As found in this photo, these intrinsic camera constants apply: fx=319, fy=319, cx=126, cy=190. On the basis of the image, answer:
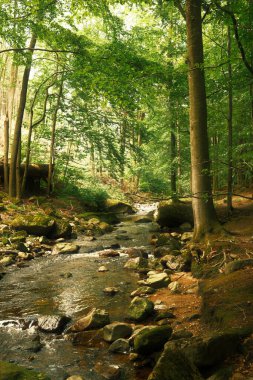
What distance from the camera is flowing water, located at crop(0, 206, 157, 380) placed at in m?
3.92

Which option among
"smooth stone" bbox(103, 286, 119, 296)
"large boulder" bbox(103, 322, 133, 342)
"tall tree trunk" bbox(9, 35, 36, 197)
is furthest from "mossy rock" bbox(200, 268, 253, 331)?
"tall tree trunk" bbox(9, 35, 36, 197)

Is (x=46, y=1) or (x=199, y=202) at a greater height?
(x=46, y=1)

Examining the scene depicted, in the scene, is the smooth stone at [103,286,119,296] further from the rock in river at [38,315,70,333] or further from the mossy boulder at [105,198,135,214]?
the mossy boulder at [105,198,135,214]

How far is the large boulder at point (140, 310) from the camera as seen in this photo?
197 inches

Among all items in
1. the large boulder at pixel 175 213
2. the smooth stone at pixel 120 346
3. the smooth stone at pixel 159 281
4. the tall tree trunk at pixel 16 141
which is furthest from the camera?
the tall tree trunk at pixel 16 141

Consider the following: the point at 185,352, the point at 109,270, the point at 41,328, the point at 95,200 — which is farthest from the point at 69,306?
the point at 95,200

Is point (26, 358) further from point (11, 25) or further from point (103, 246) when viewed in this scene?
point (11, 25)

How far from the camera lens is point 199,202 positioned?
8.37m

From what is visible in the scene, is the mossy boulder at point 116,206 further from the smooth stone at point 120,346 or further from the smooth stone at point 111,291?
the smooth stone at point 120,346

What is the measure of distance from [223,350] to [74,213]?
13854mm

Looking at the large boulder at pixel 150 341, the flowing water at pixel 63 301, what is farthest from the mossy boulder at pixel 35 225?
the large boulder at pixel 150 341

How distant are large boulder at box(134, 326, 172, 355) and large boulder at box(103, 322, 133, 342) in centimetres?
49

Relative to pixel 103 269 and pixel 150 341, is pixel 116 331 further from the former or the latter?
pixel 103 269

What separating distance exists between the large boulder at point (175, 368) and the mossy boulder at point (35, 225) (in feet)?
30.7
